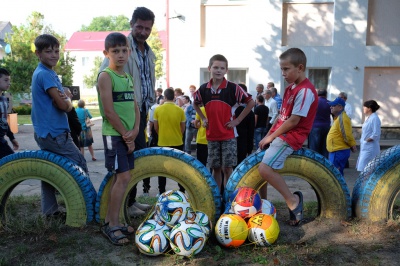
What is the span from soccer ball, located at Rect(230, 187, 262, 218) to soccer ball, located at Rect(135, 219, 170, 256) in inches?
33.0

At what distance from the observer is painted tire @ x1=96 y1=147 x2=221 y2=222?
4434 mm

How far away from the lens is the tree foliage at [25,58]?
34281 millimetres

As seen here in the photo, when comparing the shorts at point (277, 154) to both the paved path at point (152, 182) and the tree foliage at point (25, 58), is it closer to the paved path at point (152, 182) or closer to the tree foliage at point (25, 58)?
the paved path at point (152, 182)

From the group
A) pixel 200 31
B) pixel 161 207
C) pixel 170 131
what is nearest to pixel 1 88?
pixel 170 131

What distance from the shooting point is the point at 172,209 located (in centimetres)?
390

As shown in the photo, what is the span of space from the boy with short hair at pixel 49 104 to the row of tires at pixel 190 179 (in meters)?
0.17

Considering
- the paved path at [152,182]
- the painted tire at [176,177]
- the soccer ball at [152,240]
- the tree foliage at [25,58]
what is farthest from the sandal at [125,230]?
the tree foliage at [25,58]

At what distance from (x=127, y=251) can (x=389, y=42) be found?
1411 centimetres

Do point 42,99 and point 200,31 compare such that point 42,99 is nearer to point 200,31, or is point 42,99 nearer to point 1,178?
point 1,178

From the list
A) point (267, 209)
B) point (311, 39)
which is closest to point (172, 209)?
point (267, 209)

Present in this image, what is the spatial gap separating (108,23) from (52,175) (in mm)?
113689

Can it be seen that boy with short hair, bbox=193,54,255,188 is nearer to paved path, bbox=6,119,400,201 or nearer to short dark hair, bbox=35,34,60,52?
paved path, bbox=6,119,400,201

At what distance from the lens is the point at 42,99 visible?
4.36 meters

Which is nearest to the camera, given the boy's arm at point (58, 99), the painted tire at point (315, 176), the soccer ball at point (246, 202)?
the soccer ball at point (246, 202)
